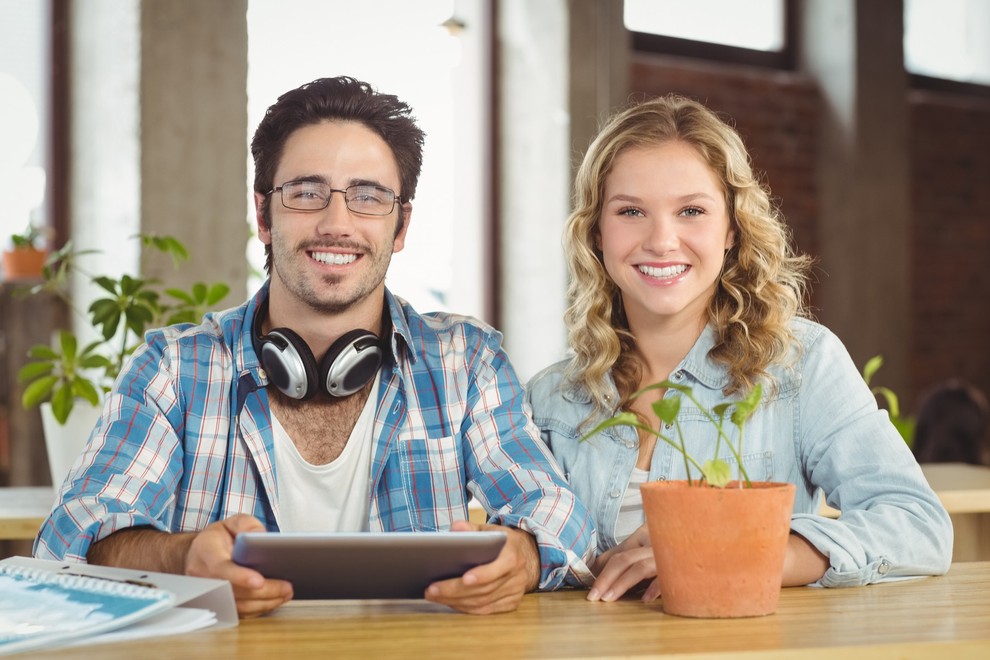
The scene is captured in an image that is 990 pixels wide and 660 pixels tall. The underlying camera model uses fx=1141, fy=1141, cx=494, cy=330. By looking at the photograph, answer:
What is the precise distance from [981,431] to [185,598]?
3424 mm

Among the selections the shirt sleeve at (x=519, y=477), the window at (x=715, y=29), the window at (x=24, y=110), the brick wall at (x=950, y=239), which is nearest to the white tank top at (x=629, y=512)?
the shirt sleeve at (x=519, y=477)

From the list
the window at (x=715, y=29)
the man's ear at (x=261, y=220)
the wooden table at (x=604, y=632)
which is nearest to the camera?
the wooden table at (x=604, y=632)

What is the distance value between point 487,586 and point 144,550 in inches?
17.9

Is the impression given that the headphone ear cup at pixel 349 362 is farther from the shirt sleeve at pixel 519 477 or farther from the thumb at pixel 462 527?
the thumb at pixel 462 527

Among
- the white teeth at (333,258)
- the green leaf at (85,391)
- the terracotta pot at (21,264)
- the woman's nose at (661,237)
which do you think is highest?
the terracotta pot at (21,264)

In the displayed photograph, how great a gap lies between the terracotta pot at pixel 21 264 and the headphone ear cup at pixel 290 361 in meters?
2.57

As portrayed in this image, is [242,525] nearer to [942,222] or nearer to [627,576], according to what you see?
[627,576]

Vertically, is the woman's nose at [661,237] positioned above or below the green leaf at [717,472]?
above

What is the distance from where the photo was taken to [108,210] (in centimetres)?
402

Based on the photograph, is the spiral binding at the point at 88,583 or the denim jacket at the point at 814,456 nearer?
the spiral binding at the point at 88,583

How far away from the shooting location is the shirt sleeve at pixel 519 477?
59.7 inches

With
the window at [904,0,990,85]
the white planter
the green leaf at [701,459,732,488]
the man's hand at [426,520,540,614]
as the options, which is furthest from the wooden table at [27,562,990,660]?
the window at [904,0,990,85]

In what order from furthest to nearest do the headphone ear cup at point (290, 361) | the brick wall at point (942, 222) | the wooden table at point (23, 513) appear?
the brick wall at point (942, 222) → the wooden table at point (23, 513) → the headphone ear cup at point (290, 361)

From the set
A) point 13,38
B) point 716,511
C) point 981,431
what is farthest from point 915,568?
point 13,38
